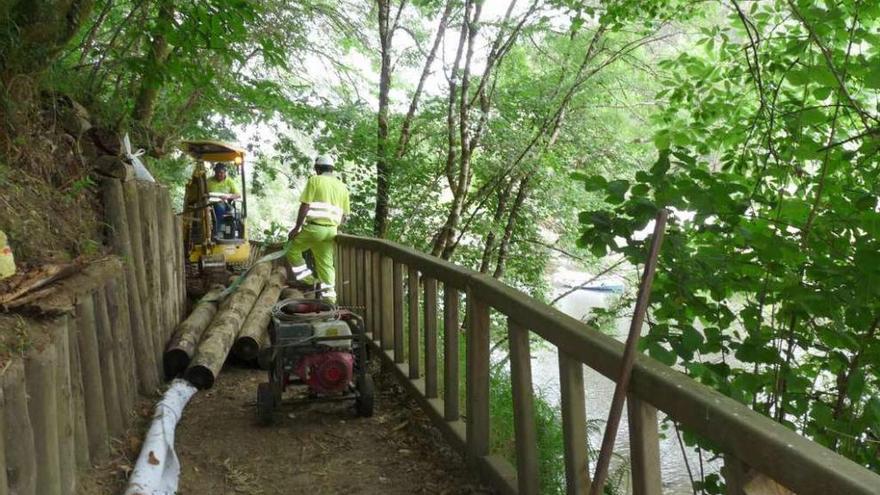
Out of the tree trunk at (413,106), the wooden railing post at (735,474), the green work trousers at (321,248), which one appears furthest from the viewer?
the tree trunk at (413,106)

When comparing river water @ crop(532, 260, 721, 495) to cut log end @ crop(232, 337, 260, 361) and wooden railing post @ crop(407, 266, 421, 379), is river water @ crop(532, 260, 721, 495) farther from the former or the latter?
cut log end @ crop(232, 337, 260, 361)

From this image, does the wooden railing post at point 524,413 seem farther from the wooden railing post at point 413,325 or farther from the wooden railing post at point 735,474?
the wooden railing post at point 413,325

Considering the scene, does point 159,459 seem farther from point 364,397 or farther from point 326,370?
point 364,397

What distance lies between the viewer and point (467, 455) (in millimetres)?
4047

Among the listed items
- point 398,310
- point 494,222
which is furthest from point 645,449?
point 494,222

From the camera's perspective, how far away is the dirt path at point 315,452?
4.14 meters

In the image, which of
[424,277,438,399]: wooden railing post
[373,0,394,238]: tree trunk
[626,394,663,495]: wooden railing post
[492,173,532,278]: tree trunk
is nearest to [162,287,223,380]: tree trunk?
[424,277,438,399]: wooden railing post

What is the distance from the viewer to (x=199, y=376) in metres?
5.62

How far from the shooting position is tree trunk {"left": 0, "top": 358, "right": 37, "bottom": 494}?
2648 millimetres

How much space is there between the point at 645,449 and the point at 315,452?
2928 mm

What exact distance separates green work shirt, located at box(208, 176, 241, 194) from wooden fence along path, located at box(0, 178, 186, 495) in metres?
6.54

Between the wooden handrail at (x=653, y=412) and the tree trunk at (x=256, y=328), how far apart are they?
3217 mm

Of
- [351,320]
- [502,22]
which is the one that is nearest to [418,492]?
[351,320]

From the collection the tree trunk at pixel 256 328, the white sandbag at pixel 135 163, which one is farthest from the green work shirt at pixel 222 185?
the white sandbag at pixel 135 163
